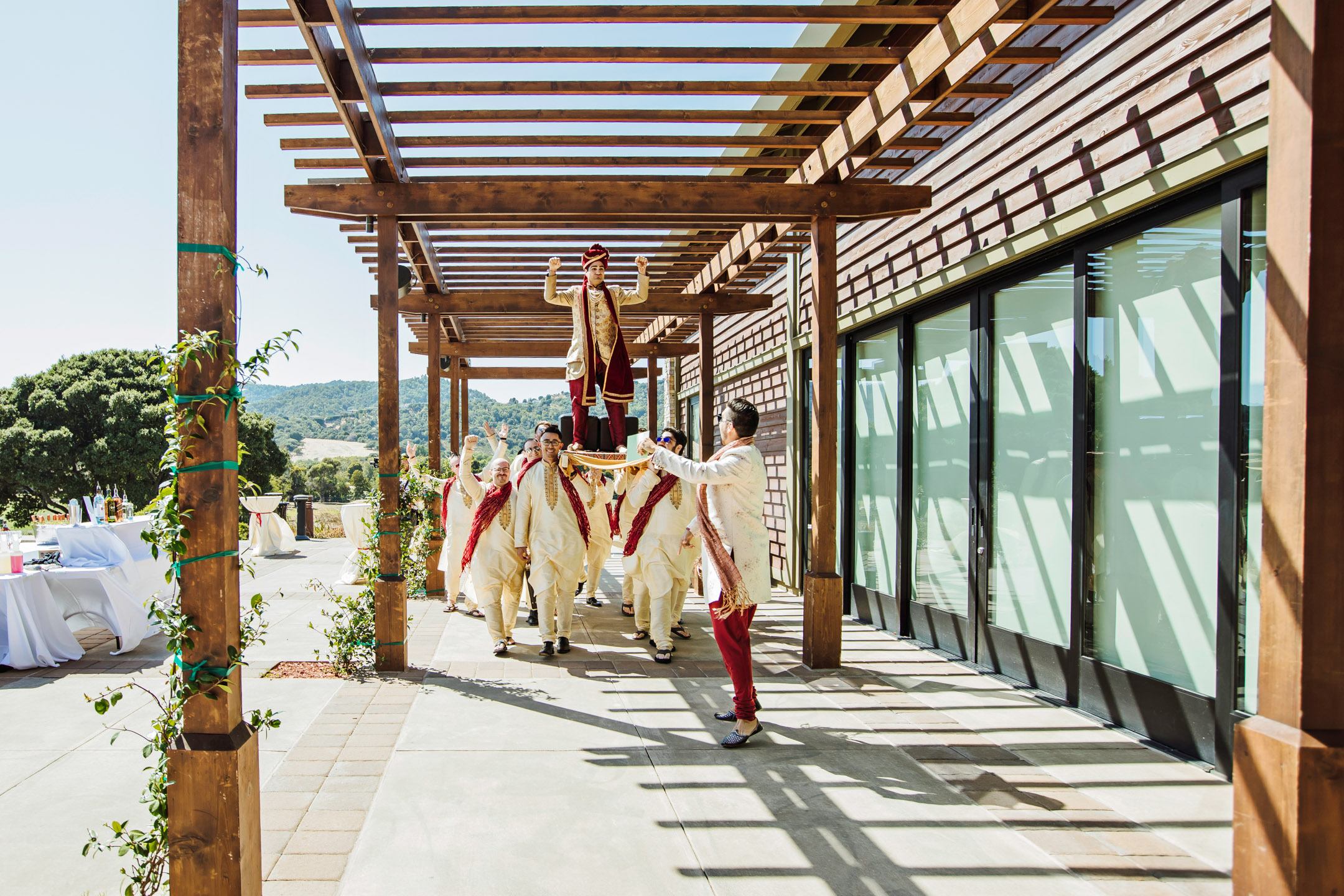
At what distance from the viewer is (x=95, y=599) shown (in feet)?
22.0

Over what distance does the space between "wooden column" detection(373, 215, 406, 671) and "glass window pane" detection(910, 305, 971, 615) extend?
422 centimetres

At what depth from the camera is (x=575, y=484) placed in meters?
7.86

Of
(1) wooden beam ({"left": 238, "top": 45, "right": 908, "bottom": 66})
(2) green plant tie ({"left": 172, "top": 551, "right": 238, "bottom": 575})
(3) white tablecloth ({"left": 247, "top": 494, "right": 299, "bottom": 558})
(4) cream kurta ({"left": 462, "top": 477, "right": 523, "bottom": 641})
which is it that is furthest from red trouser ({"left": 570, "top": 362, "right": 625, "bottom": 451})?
(3) white tablecloth ({"left": 247, "top": 494, "right": 299, "bottom": 558})

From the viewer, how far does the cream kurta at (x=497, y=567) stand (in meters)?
6.70

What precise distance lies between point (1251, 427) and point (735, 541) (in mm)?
2545

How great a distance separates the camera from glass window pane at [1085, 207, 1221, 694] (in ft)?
13.5

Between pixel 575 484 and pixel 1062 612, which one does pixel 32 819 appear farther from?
pixel 1062 612

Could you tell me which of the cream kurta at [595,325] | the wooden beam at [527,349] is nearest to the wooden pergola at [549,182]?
the cream kurta at [595,325]

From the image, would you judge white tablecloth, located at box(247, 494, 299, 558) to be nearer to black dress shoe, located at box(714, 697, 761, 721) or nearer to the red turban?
the red turban

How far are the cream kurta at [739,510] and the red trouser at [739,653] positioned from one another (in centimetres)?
11

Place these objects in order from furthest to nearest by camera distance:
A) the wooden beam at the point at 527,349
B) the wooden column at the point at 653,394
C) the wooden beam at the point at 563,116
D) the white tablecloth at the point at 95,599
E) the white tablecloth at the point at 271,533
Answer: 1. the white tablecloth at the point at 271,533
2. the wooden column at the point at 653,394
3. the wooden beam at the point at 527,349
4. the white tablecloth at the point at 95,599
5. the wooden beam at the point at 563,116

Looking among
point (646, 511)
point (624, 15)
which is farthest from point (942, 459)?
point (624, 15)

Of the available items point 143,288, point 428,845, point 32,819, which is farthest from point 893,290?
point 143,288

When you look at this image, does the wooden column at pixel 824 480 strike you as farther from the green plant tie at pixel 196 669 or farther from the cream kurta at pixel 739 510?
the green plant tie at pixel 196 669
